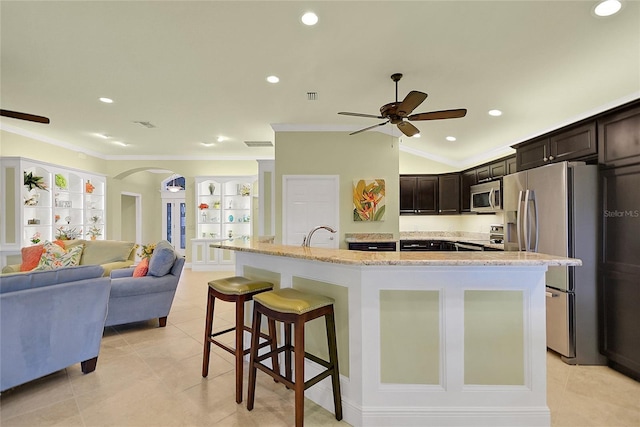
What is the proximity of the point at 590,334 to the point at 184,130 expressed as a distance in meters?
6.03

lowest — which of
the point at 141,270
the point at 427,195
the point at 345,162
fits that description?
the point at 141,270

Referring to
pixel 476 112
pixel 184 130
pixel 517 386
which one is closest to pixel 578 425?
pixel 517 386

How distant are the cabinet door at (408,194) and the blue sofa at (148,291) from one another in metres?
4.22

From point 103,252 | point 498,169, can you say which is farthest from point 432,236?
point 103,252

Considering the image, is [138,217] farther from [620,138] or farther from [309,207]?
[620,138]

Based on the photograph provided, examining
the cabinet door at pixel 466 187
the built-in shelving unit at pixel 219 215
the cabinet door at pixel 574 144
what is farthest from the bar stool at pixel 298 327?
the built-in shelving unit at pixel 219 215

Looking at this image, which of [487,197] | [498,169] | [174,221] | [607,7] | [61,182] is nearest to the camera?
[607,7]

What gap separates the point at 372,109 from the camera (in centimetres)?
416

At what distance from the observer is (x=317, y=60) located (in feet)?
9.73

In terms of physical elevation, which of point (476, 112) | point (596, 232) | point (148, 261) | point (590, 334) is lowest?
point (590, 334)

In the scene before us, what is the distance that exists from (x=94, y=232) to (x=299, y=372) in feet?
22.5

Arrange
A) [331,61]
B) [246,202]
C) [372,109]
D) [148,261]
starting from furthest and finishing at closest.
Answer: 1. [246,202]
2. [372,109]
3. [148,261]
4. [331,61]

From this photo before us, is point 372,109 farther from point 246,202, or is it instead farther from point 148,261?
point 246,202

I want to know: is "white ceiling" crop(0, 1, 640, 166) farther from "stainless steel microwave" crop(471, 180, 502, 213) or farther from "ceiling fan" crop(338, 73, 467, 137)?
"stainless steel microwave" crop(471, 180, 502, 213)
